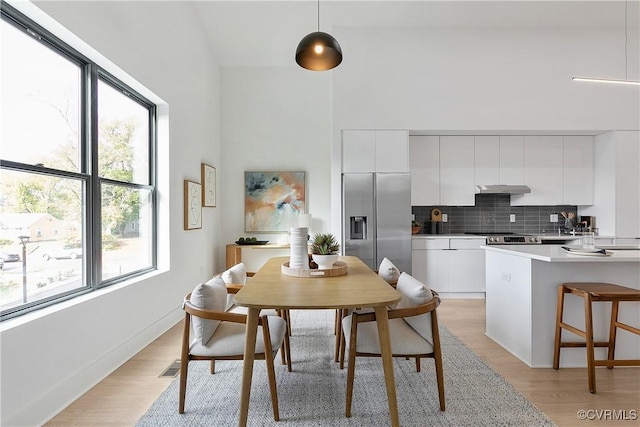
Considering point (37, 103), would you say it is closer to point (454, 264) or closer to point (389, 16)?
point (389, 16)

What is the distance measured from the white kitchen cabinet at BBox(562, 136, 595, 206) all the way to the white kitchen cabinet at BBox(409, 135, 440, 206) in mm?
1821

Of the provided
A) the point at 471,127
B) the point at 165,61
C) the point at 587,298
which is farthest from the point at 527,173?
the point at 165,61

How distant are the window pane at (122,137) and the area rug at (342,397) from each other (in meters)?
1.75

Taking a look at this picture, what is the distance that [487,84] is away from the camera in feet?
15.0

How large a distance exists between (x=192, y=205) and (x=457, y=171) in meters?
3.62

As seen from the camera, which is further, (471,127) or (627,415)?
(471,127)

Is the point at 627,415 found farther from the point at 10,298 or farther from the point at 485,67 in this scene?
the point at 485,67

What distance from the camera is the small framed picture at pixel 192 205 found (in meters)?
3.99

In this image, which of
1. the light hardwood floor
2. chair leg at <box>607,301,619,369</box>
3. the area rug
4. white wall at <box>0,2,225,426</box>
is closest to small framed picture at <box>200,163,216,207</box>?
white wall at <box>0,2,225,426</box>

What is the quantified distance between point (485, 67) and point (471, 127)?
2.73ft

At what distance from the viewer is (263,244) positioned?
5.32 m

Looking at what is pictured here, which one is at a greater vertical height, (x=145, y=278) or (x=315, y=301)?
(x=315, y=301)

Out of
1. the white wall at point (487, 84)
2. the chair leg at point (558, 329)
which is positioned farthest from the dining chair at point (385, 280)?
the white wall at point (487, 84)

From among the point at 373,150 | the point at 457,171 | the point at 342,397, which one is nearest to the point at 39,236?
the point at 342,397
